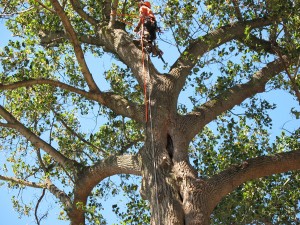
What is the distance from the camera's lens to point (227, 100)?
341 inches

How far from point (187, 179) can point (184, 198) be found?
0.28 m

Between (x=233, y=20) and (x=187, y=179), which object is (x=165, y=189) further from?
(x=233, y=20)

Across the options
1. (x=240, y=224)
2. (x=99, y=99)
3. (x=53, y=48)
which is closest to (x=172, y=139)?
(x=99, y=99)

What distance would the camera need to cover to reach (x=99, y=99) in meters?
8.75

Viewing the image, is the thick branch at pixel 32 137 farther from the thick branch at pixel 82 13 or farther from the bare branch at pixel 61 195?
the thick branch at pixel 82 13

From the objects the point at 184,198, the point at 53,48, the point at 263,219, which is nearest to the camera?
the point at 184,198

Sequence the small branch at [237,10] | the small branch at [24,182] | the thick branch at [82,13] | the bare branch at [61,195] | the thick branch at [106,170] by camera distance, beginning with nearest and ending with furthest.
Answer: the thick branch at [106,170]
the bare branch at [61,195]
the small branch at [24,182]
the small branch at [237,10]
the thick branch at [82,13]

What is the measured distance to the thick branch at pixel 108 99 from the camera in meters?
8.34

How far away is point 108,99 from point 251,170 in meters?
2.78

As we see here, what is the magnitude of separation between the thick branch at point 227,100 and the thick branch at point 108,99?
31.7 inches

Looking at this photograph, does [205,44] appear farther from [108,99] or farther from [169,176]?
[169,176]

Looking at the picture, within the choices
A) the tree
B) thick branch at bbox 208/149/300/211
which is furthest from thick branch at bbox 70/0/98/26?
thick branch at bbox 208/149/300/211

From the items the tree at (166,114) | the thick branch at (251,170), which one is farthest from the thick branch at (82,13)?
the thick branch at (251,170)

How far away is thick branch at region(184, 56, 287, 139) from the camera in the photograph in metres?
8.13
